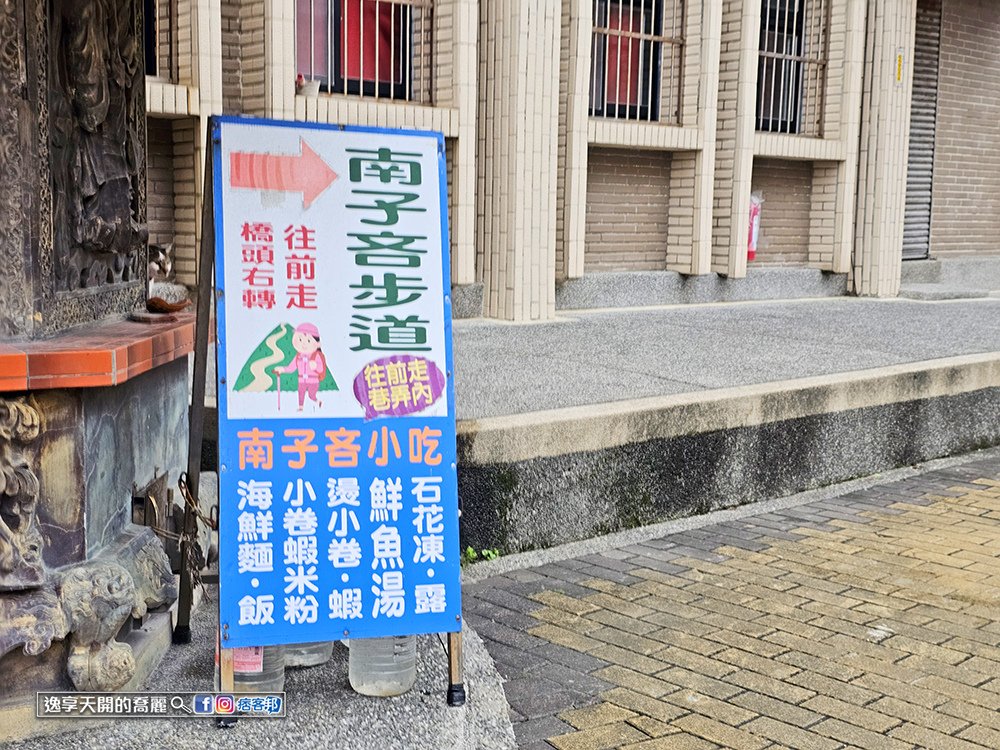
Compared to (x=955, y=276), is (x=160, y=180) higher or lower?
higher

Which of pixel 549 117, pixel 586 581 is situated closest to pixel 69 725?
pixel 586 581

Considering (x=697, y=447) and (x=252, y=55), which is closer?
(x=697, y=447)

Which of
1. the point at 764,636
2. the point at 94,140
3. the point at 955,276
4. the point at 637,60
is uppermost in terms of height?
the point at 637,60

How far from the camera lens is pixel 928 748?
373 cm

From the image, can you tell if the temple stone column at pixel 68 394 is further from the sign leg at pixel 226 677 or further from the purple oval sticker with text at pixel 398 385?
the purple oval sticker with text at pixel 398 385

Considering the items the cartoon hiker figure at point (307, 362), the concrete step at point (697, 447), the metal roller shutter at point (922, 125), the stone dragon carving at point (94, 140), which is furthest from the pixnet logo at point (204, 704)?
the metal roller shutter at point (922, 125)

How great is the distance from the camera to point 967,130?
1598 cm

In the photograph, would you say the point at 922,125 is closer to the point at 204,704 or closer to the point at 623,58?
the point at 623,58

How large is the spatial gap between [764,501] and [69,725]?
15.1 ft

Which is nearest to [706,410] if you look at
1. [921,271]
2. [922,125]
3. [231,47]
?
[231,47]

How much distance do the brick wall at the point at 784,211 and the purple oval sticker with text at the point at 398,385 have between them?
408 inches

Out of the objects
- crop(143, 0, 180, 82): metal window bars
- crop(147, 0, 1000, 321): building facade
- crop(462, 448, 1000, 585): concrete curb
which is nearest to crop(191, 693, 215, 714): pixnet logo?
crop(462, 448, 1000, 585): concrete curb

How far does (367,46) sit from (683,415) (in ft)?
17.2

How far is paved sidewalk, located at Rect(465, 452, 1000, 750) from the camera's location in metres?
3.91
